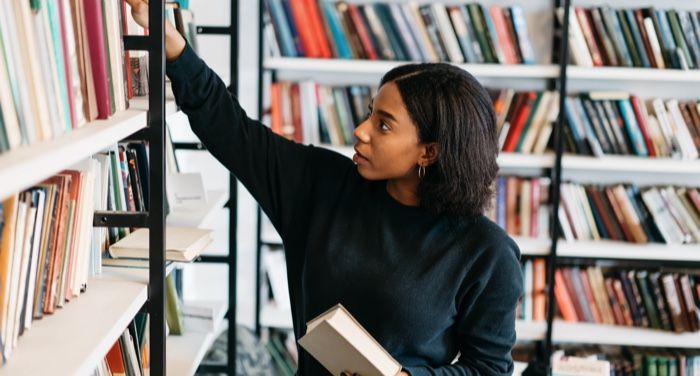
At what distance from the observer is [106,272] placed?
5.37 ft

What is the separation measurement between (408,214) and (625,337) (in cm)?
187

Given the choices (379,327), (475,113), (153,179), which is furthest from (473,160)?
(153,179)

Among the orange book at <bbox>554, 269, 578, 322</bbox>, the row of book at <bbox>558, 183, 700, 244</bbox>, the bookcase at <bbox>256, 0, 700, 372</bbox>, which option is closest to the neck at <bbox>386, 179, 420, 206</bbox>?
the bookcase at <bbox>256, 0, 700, 372</bbox>

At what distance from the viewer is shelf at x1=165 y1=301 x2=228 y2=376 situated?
2180 mm

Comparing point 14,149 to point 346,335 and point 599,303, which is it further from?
point 599,303

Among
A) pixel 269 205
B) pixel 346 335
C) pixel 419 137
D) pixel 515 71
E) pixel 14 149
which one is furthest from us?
pixel 515 71

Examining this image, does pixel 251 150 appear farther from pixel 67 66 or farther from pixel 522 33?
pixel 522 33

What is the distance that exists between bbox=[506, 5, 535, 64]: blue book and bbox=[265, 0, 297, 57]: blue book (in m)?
0.81

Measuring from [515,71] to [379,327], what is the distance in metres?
1.74

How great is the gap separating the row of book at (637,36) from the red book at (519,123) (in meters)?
0.21

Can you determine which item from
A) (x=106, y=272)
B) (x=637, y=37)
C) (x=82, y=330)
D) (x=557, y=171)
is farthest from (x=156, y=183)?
(x=637, y=37)

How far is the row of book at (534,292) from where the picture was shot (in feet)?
11.0

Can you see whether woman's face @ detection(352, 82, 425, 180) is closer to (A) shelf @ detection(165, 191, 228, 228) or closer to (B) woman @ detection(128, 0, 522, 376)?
(B) woman @ detection(128, 0, 522, 376)

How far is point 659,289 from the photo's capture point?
10.9 feet
